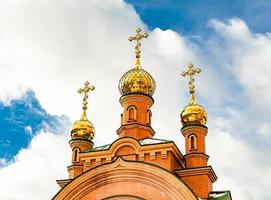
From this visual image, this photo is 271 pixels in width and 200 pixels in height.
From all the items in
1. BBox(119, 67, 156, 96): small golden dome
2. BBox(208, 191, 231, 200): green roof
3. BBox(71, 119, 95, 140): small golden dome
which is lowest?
BBox(208, 191, 231, 200): green roof

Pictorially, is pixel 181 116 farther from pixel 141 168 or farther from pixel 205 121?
pixel 141 168

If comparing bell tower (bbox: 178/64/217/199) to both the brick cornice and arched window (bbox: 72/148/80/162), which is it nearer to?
the brick cornice

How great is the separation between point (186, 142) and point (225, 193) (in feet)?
8.02

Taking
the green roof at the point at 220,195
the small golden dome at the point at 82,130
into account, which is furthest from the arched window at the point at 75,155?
the green roof at the point at 220,195

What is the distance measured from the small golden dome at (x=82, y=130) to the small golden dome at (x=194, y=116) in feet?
14.0

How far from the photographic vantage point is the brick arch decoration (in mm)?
18656

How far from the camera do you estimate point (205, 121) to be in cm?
2181

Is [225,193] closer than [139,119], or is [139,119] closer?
[225,193]


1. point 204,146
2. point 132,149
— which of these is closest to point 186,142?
point 204,146

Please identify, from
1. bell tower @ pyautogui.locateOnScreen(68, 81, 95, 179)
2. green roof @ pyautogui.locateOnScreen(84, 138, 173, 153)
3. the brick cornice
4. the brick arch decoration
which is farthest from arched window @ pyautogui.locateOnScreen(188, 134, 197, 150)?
bell tower @ pyautogui.locateOnScreen(68, 81, 95, 179)

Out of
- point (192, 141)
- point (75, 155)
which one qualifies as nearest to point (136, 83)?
point (192, 141)

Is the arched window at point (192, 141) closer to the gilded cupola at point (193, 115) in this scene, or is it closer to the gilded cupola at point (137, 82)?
the gilded cupola at point (193, 115)

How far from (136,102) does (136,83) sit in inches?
32.6

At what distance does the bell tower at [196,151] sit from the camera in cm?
2011
